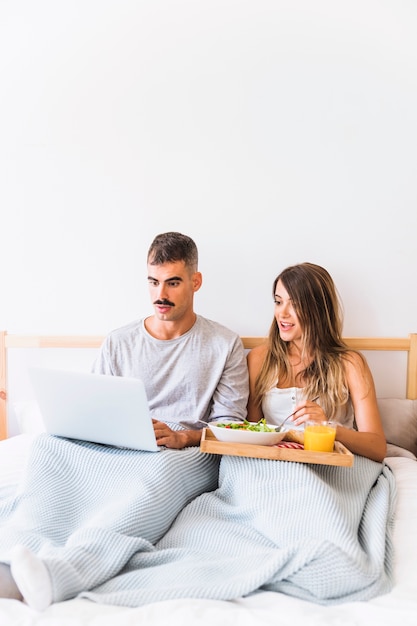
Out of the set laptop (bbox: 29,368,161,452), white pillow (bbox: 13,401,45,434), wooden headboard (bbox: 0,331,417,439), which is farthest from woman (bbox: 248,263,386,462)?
white pillow (bbox: 13,401,45,434)

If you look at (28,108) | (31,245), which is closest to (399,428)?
(31,245)

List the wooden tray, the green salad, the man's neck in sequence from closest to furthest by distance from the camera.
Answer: the wooden tray
the green salad
the man's neck

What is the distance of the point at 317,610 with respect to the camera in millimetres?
1160

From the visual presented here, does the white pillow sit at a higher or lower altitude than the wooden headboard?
lower

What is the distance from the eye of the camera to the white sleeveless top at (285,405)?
2.11 m

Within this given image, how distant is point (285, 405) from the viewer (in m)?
2.12

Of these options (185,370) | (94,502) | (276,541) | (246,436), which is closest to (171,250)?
(185,370)

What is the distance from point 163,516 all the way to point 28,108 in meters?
1.83

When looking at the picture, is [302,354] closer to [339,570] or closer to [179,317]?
[179,317]

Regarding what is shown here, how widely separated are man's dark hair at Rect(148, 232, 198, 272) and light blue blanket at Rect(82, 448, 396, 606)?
0.75 m

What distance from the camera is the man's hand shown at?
1.82 meters

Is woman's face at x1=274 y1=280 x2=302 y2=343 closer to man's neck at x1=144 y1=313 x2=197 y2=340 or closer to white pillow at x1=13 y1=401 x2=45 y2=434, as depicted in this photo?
man's neck at x1=144 y1=313 x2=197 y2=340

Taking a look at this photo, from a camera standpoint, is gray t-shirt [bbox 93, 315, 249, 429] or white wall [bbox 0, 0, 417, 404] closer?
gray t-shirt [bbox 93, 315, 249, 429]

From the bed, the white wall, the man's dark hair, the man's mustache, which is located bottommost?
the bed
